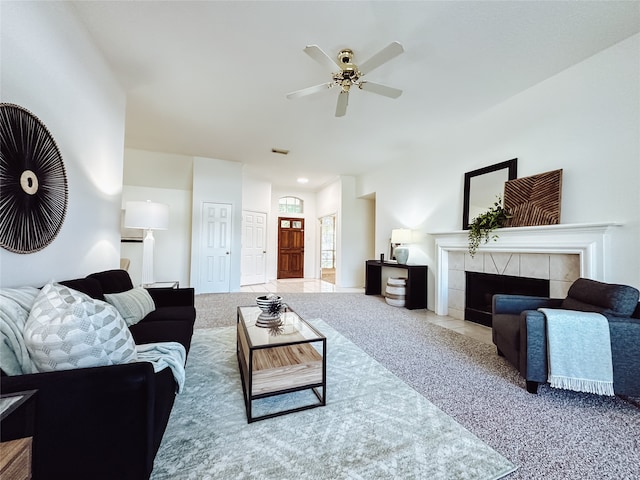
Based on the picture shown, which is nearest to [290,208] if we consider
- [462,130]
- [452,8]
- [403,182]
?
[403,182]

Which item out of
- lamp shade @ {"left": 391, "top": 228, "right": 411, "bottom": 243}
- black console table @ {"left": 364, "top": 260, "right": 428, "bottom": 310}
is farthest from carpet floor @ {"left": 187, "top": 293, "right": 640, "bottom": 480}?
lamp shade @ {"left": 391, "top": 228, "right": 411, "bottom": 243}

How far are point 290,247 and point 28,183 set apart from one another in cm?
652

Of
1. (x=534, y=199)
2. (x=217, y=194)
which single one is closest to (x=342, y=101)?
(x=534, y=199)

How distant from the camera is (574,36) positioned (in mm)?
2189

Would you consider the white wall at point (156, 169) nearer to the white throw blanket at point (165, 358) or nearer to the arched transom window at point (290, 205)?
the arched transom window at point (290, 205)

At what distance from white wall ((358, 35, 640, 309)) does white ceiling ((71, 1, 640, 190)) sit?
0.17 meters

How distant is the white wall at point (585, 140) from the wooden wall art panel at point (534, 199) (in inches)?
3.3

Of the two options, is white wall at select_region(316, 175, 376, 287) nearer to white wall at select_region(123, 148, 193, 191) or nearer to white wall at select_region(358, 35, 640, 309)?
white wall at select_region(358, 35, 640, 309)

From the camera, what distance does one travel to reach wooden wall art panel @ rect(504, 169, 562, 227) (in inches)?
105

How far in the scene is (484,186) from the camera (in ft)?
11.3

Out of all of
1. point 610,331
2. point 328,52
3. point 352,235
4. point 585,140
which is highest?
point 328,52

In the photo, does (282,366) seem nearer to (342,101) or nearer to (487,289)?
(342,101)

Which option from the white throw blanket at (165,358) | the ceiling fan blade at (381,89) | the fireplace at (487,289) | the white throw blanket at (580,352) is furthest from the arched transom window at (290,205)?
the white throw blanket at (580,352)

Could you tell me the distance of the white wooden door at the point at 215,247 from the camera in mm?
5406
